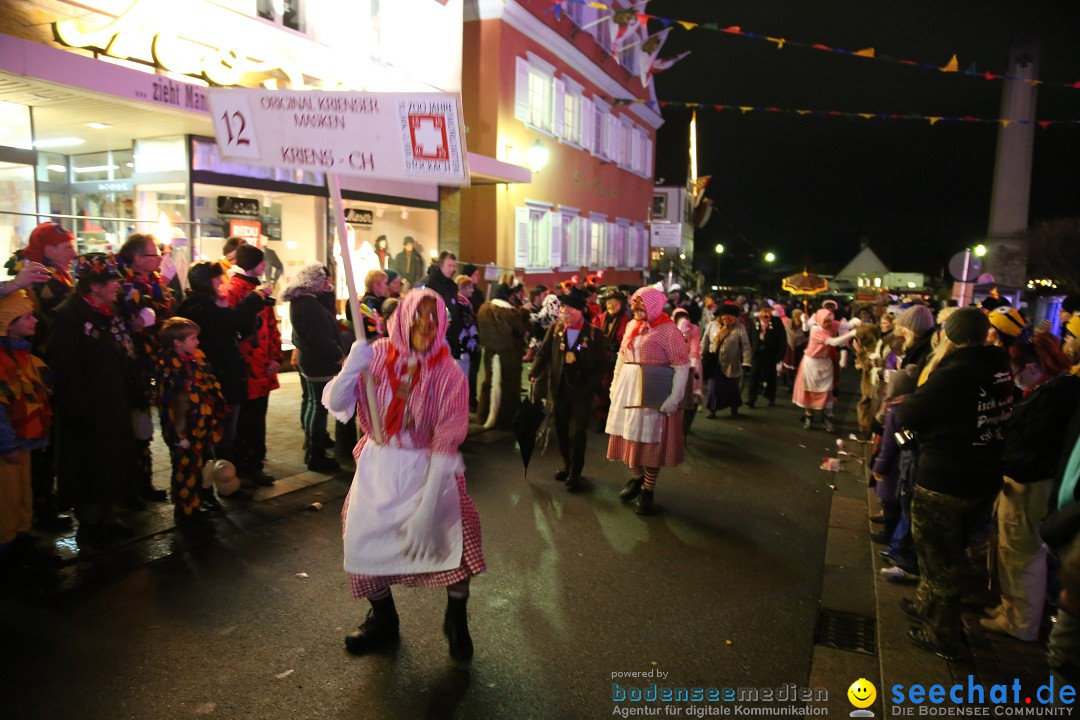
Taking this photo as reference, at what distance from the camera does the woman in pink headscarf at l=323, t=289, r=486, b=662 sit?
3514mm

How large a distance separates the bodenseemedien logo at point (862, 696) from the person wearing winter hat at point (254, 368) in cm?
509

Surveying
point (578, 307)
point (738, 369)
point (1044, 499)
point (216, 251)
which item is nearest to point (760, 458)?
point (738, 369)

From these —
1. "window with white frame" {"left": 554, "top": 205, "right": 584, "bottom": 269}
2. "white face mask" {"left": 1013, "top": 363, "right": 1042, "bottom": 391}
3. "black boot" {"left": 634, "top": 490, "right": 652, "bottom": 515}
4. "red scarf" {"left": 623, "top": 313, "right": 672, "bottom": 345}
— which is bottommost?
"black boot" {"left": 634, "top": 490, "right": 652, "bottom": 515}

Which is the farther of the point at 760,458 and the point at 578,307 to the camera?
the point at 760,458

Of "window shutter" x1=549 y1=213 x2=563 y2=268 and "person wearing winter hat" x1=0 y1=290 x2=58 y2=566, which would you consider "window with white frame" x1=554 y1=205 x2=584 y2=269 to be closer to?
"window shutter" x1=549 y1=213 x2=563 y2=268

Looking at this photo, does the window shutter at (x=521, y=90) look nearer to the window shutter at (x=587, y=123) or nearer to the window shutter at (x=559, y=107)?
the window shutter at (x=559, y=107)

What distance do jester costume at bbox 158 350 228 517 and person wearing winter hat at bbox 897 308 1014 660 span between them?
4962 mm

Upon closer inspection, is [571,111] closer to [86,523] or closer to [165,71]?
[165,71]

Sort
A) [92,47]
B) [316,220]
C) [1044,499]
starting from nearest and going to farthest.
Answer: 1. [1044,499]
2. [92,47]
3. [316,220]

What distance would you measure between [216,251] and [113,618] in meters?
8.01

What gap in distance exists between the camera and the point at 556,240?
66.1 feet

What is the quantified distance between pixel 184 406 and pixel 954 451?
525 centimetres

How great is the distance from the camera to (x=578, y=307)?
6.92 m

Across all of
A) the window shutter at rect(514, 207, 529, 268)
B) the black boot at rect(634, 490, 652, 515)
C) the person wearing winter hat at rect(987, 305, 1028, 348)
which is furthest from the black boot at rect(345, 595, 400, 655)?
the window shutter at rect(514, 207, 529, 268)
